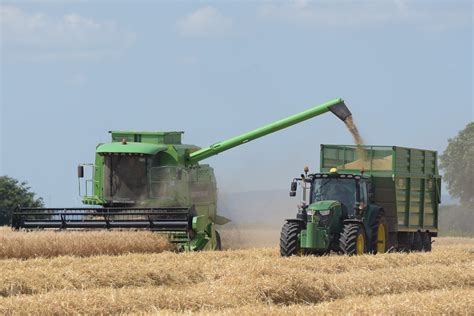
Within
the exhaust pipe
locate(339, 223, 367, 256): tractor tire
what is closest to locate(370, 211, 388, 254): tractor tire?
locate(339, 223, 367, 256): tractor tire

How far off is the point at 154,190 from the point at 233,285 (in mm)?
11240

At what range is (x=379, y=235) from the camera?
897 inches

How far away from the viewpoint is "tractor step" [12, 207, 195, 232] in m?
23.4

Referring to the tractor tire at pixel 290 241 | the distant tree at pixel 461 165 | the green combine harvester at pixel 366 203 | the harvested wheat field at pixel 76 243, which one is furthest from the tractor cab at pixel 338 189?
the distant tree at pixel 461 165

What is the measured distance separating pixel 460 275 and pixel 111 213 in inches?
338

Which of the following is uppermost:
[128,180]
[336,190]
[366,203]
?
[128,180]

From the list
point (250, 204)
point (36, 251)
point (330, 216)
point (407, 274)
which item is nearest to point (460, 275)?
point (407, 274)

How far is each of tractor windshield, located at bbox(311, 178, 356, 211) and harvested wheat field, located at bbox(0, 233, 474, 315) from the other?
2.02 meters

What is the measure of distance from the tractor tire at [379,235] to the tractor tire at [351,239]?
745 millimetres

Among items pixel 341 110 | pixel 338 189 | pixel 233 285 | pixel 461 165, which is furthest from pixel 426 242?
pixel 461 165

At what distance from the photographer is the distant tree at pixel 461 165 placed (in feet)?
240

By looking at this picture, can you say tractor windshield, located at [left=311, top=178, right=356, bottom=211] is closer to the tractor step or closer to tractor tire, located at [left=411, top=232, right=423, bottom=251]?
the tractor step

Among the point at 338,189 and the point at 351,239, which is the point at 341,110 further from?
the point at 351,239

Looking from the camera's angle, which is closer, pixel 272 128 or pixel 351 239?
pixel 351 239
